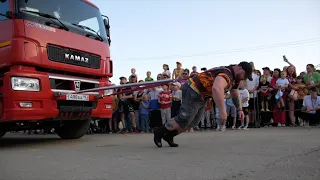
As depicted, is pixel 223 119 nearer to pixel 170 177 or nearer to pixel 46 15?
→ pixel 170 177

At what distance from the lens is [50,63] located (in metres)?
→ 6.17

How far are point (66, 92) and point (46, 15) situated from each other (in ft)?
5.00

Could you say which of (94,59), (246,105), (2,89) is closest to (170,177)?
(2,89)

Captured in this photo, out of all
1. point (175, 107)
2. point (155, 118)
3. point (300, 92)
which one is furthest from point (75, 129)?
point (300, 92)

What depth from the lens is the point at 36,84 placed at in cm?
594

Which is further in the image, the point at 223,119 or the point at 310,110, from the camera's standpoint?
the point at 310,110

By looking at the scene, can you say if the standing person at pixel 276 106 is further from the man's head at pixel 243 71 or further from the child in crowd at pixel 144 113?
the man's head at pixel 243 71

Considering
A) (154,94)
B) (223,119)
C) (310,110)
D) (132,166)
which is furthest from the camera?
(154,94)

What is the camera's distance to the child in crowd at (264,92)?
10928 millimetres

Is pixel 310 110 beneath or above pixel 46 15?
beneath

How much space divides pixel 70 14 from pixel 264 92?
685 centimetres

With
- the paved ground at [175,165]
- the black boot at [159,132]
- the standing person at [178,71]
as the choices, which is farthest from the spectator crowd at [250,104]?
the paved ground at [175,165]

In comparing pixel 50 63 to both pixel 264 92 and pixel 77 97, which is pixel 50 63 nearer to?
pixel 77 97

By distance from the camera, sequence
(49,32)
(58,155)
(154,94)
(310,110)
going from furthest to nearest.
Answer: (154,94)
(310,110)
(49,32)
(58,155)
